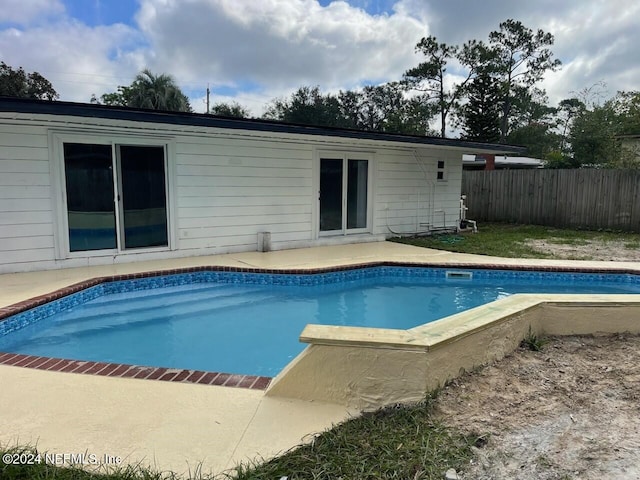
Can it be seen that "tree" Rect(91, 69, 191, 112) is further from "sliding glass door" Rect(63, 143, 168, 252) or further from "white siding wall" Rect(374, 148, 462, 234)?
"sliding glass door" Rect(63, 143, 168, 252)

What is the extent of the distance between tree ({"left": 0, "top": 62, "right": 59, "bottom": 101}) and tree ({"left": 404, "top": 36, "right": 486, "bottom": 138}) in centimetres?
2387

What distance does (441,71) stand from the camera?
28.9 m

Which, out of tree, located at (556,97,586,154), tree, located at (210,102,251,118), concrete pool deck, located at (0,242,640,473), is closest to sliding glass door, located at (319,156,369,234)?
concrete pool deck, located at (0,242,640,473)

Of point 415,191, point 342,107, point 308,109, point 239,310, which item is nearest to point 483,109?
point 342,107

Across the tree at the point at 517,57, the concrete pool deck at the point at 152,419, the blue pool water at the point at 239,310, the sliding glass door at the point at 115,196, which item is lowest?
the blue pool water at the point at 239,310

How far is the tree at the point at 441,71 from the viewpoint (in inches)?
1112

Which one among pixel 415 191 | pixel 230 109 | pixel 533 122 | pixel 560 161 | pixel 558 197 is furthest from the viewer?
pixel 230 109

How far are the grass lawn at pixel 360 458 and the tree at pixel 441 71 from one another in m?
29.8

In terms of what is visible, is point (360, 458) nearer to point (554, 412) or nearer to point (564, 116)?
point (554, 412)

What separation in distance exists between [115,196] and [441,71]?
27057 mm

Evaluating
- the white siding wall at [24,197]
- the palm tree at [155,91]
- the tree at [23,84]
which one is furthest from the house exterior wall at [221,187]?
the tree at [23,84]

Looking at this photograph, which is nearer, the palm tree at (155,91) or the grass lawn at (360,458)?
the grass lawn at (360,458)

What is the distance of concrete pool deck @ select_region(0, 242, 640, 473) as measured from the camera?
2.11 meters

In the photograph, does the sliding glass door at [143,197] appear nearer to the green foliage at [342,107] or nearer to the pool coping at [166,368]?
the pool coping at [166,368]
